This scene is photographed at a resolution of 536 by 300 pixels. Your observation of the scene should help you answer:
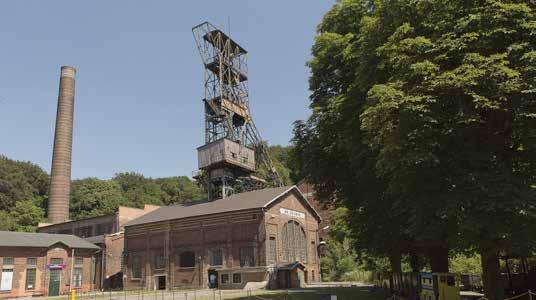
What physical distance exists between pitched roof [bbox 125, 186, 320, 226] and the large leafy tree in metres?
29.2

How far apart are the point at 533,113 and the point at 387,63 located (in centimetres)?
617

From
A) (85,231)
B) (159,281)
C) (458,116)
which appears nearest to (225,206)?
(159,281)

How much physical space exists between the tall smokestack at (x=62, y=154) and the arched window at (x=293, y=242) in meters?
39.1

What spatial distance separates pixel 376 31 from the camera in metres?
21.2

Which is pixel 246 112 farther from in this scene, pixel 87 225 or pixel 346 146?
pixel 346 146

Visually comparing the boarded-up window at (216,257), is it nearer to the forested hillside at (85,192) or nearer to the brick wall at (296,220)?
the brick wall at (296,220)

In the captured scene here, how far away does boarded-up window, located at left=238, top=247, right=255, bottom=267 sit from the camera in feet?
156

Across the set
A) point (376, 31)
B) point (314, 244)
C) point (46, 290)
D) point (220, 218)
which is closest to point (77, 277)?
point (46, 290)

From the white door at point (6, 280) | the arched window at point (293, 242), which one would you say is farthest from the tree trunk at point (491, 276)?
the white door at point (6, 280)

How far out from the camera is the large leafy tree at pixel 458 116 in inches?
653

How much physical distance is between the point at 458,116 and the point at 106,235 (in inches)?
2029

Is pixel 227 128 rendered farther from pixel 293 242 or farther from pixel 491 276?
pixel 491 276

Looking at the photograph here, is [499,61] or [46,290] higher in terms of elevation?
[499,61]

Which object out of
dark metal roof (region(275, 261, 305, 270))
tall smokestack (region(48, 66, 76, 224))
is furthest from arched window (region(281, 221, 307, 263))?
tall smokestack (region(48, 66, 76, 224))
